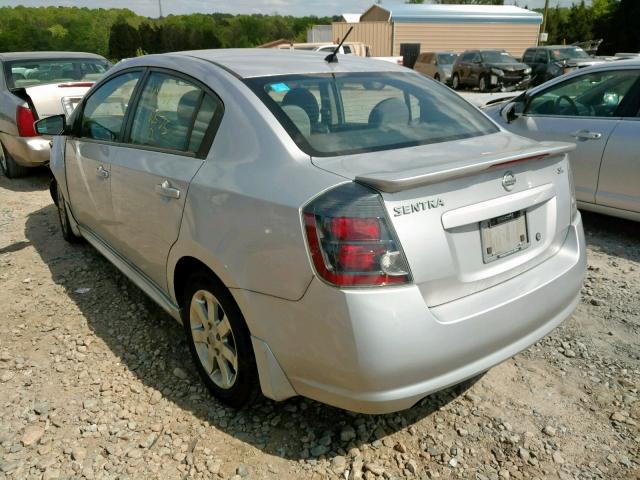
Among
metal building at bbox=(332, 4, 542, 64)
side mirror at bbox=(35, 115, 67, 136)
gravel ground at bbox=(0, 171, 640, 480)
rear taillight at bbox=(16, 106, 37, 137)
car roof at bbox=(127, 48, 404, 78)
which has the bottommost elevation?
gravel ground at bbox=(0, 171, 640, 480)

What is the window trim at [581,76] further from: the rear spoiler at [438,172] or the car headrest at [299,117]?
the car headrest at [299,117]

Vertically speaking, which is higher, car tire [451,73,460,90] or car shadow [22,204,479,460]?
car tire [451,73,460,90]

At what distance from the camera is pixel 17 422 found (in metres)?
2.68

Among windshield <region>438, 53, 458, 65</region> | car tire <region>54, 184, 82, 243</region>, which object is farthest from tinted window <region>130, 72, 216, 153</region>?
windshield <region>438, 53, 458, 65</region>

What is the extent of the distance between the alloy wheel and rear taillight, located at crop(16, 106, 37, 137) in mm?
5206

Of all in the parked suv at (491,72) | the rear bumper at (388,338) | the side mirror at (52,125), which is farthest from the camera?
the parked suv at (491,72)

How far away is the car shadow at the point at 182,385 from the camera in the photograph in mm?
2553

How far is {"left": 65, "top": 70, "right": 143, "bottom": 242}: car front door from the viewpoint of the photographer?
3432 mm

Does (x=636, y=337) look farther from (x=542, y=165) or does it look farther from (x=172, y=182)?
(x=172, y=182)

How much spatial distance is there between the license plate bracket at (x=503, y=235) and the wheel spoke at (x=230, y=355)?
1.17m

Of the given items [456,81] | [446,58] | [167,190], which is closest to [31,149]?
[167,190]

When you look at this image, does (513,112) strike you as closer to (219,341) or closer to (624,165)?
(624,165)

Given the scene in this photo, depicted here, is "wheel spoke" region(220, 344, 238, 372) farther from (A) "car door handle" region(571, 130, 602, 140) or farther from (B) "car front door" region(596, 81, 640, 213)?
(A) "car door handle" region(571, 130, 602, 140)

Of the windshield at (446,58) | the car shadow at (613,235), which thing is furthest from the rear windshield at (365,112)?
the windshield at (446,58)
